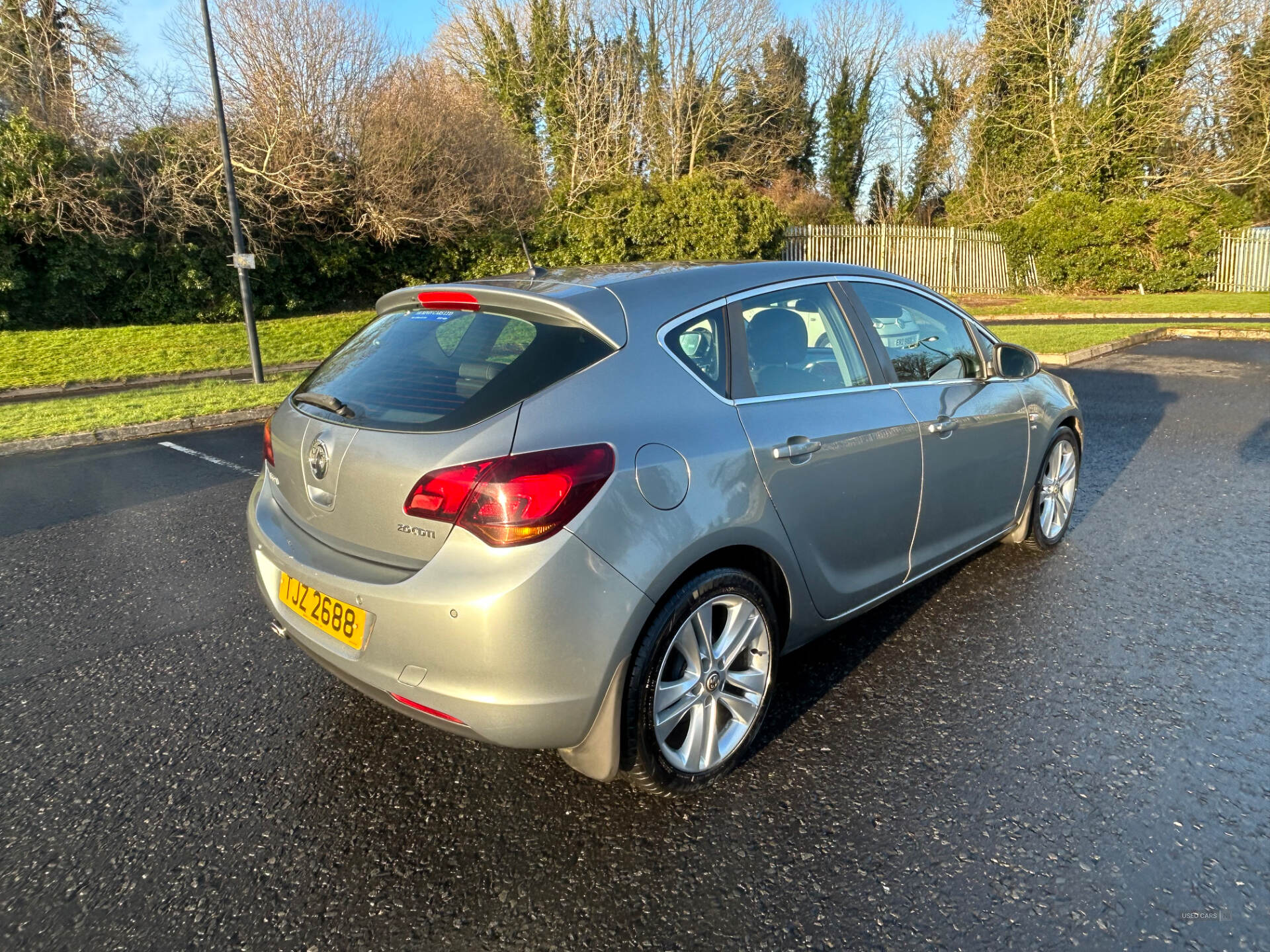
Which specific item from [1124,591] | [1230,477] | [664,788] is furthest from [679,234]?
[664,788]

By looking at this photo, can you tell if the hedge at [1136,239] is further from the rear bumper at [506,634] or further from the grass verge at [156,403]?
the rear bumper at [506,634]

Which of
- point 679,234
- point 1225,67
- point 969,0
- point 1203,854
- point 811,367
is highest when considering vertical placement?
point 969,0

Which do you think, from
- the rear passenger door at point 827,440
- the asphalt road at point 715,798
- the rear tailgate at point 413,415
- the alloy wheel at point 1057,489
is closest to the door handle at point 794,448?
the rear passenger door at point 827,440

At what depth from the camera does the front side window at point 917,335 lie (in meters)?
3.62

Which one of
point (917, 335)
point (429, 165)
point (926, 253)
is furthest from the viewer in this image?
point (926, 253)

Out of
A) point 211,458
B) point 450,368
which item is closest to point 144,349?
point 211,458

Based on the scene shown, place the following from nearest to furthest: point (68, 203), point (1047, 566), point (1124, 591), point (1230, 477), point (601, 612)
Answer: point (601, 612)
point (1124, 591)
point (1047, 566)
point (1230, 477)
point (68, 203)

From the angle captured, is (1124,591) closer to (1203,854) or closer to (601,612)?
(1203,854)

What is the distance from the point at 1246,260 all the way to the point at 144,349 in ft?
96.1

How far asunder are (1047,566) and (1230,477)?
2.64 m

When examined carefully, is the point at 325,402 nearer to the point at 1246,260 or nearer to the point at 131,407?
the point at 131,407

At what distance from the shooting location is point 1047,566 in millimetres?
4594

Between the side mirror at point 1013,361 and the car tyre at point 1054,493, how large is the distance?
21.9 inches

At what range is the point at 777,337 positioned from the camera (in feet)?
10.3
